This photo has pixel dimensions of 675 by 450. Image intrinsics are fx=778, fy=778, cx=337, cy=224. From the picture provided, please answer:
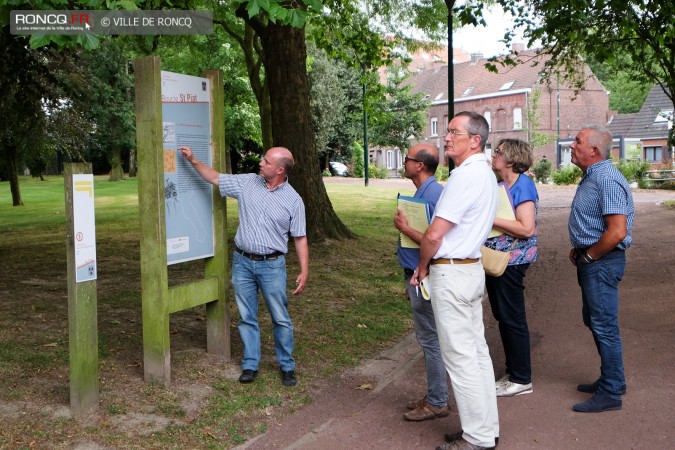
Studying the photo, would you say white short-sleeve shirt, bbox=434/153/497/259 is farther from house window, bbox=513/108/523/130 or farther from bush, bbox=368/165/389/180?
house window, bbox=513/108/523/130

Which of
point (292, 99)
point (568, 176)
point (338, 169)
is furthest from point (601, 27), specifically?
point (338, 169)

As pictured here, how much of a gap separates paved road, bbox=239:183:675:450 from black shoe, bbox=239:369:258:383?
21.5 inches

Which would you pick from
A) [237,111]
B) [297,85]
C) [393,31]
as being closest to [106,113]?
[237,111]

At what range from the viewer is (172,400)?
558 centimetres

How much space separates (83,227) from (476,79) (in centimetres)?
6980

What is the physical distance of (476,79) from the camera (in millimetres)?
71875

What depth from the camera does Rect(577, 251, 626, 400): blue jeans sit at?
546 centimetres

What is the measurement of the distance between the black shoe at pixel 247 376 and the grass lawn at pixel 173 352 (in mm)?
51

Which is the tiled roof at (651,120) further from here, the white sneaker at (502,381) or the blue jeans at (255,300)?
the blue jeans at (255,300)

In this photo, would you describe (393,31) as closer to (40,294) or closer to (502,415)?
(40,294)

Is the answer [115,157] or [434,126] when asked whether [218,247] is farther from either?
[434,126]

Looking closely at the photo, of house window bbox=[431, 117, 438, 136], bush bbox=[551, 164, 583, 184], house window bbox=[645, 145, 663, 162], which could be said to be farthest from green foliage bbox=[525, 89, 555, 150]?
house window bbox=[431, 117, 438, 136]

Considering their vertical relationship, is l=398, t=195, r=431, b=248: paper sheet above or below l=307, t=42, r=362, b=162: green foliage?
below

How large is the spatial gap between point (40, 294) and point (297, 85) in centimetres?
594
